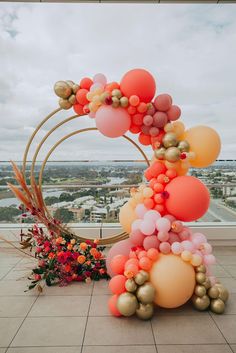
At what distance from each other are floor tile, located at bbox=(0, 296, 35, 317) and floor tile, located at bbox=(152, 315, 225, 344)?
3.29ft

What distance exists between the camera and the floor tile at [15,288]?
292 centimetres

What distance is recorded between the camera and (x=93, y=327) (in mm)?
2322

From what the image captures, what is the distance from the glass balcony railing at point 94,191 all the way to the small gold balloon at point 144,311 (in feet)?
6.41

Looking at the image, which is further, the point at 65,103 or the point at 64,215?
the point at 64,215

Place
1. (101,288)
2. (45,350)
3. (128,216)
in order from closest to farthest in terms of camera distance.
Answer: (45,350), (128,216), (101,288)

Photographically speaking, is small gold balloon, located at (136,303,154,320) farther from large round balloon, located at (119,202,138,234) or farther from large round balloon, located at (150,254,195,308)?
large round balloon, located at (119,202,138,234)

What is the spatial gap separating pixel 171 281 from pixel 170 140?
1.06m

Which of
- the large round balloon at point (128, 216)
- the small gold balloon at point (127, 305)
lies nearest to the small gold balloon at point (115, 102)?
the large round balloon at point (128, 216)

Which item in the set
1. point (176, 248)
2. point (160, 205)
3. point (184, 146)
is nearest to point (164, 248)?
point (176, 248)

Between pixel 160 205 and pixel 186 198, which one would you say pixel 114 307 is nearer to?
pixel 160 205

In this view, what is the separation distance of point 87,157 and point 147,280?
198cm

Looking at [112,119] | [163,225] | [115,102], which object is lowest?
[163,225]

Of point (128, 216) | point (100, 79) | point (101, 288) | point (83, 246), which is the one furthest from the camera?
point (83, 246)

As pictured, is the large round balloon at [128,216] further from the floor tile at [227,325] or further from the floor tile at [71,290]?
the floor tile at [227,325]
